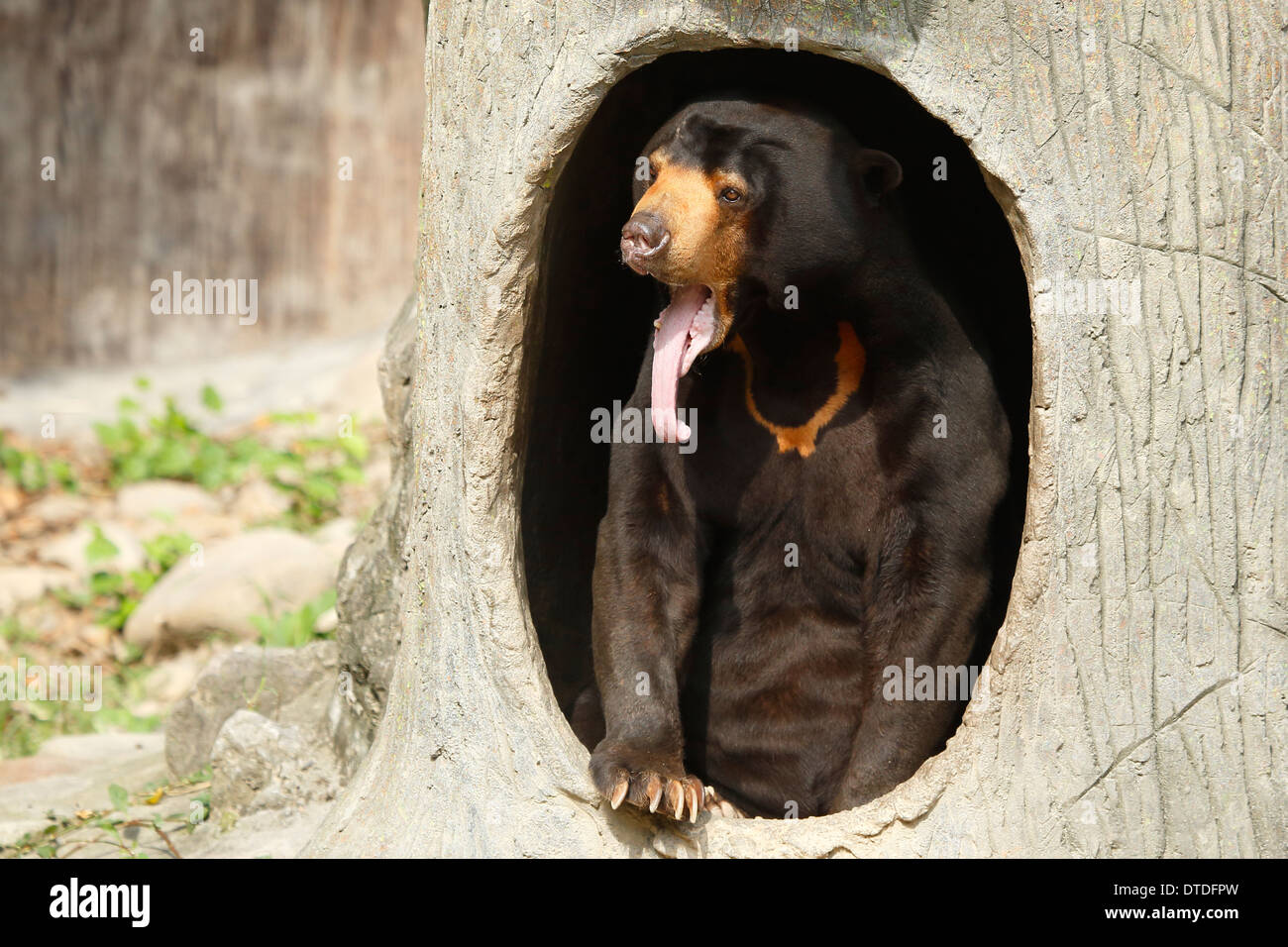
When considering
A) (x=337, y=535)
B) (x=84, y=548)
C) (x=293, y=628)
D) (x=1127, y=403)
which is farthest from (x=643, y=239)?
(x=84, y=548)

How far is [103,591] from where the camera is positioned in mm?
7656

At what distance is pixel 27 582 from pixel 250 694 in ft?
8.99

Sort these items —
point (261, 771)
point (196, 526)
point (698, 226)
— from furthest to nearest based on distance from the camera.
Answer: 1. point (196, 526)
2. point (261, 771)
3. point (698, 226)

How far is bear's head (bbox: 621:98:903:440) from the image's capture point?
387 centimetres

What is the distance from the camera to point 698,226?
3811 mm

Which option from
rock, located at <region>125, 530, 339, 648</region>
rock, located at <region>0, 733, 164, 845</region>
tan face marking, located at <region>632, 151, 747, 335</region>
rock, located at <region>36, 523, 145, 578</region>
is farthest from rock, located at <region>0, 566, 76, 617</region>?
tan face marking, located at <region>632, 151, 747, 335</region>

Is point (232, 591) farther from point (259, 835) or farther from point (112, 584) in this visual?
point (259, 835)

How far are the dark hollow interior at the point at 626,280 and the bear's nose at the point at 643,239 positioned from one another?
1.17m

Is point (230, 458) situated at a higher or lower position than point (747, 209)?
lower

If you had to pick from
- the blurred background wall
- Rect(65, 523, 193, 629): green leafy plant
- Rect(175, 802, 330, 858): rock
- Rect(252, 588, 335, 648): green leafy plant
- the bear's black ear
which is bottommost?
Rect(175, 802, 330, 858): rock

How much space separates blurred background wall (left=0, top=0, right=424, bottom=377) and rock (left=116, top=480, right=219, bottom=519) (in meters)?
2.11

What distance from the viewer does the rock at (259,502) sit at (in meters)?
8.71

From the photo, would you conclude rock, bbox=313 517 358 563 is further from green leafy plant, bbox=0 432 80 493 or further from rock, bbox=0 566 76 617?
green leafy plant, bbox=0 432 80 493

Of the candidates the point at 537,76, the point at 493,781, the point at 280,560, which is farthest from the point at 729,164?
the point at 280,560
